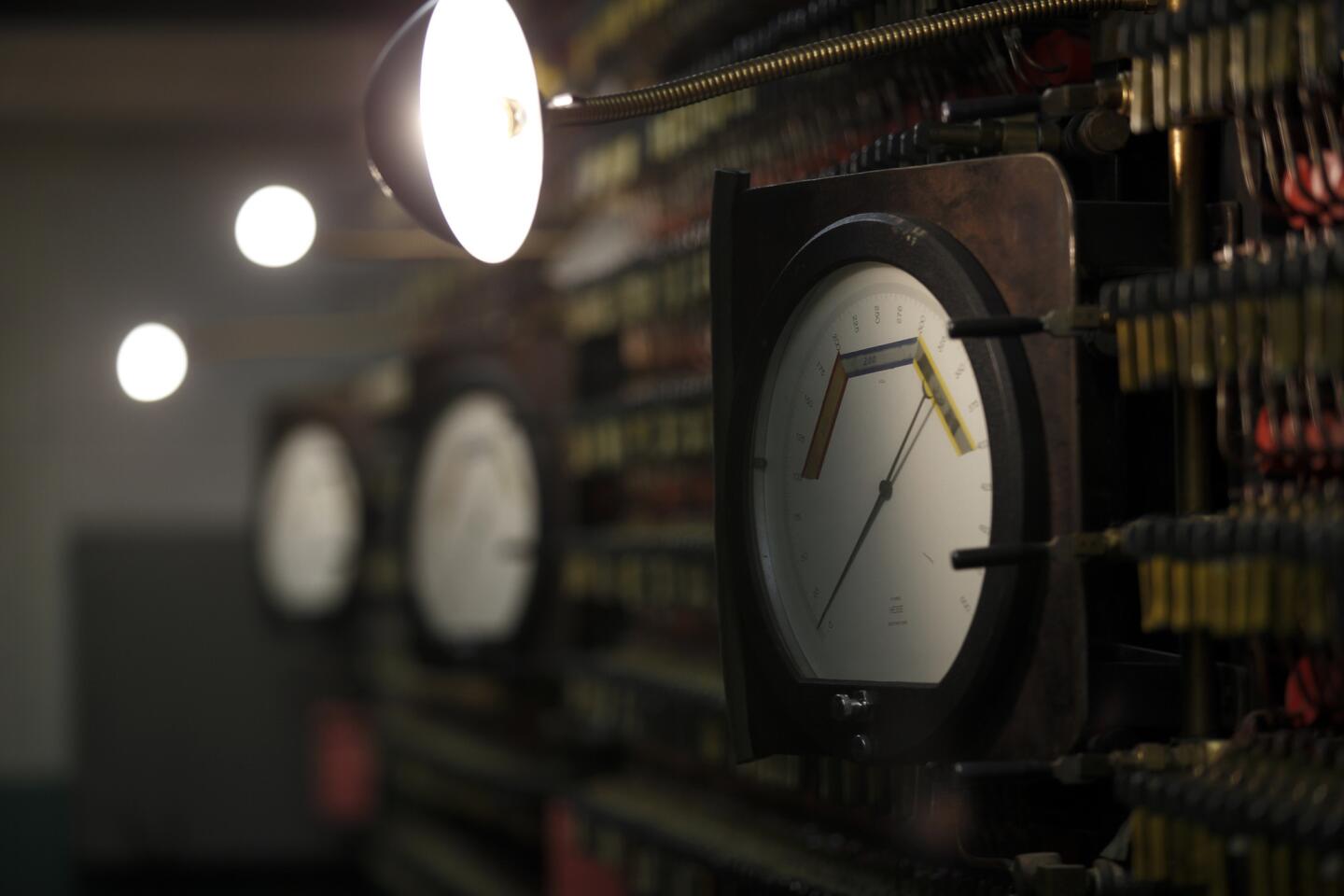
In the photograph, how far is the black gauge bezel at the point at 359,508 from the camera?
5289mm

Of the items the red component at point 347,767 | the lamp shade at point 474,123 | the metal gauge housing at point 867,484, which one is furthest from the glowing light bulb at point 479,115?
the red component at point 347,767

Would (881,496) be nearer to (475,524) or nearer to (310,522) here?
(475,524)

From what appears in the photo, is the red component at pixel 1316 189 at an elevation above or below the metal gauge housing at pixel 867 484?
above

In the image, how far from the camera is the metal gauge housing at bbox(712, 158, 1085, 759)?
4.59ft

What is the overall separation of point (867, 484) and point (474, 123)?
0.50 m

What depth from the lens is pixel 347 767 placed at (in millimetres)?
5781

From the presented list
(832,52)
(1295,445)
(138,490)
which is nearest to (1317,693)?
(1295,445)

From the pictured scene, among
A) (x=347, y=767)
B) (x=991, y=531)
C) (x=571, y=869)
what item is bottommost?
(x=347, y=767)

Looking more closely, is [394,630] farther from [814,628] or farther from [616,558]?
[814,628]

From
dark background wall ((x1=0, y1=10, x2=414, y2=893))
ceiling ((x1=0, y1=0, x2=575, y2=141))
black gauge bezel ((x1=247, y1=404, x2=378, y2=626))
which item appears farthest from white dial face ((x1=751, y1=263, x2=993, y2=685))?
dark background wall ((x1=0, y1=10, x2=414, y2=893))

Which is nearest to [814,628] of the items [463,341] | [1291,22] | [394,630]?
[1291,22]

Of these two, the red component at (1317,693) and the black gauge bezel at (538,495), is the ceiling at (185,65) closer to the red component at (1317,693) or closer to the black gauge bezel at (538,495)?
the black gauge bezel at (538,495)

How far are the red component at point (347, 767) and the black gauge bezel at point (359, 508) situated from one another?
1.42 ft

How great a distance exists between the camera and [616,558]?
2.98m
